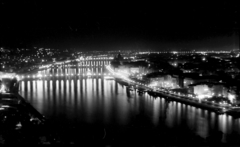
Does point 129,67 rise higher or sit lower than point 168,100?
higher

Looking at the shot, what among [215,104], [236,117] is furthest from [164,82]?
[236,117]

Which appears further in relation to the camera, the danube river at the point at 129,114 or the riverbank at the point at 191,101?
the riverbank at the point at 191,101

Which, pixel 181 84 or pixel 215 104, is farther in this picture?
pixel 181 84

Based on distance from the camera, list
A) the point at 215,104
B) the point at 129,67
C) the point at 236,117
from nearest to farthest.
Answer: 1. the point at 236,117
2. the point at 215,104
3. the point at 129,67

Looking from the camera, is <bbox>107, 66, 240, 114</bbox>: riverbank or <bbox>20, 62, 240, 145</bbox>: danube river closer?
<bbox>20, 62, 240, 145</bbox>: danube river

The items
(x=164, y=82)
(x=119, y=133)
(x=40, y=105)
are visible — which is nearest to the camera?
(x=119, y=133)

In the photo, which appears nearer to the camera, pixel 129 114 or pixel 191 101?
pixel 129 114

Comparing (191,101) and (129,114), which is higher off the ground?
(191,101)

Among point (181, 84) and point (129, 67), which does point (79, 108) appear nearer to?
point (181, 84)
